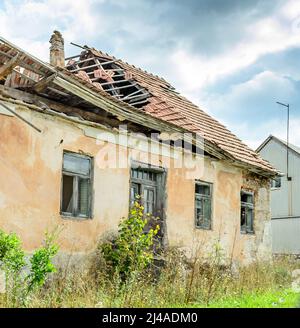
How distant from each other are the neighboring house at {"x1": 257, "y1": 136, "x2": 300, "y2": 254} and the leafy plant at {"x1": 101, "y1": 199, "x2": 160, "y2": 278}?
15.4 meters

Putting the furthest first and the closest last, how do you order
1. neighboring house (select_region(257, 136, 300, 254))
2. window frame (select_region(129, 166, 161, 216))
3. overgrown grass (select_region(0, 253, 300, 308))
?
neighboring house (select_region(257, 136, 300, 254)) → window frame (select_region(129, 166, 161, 216)) → overgrown grass (select_region(0, 253, 300, 308))

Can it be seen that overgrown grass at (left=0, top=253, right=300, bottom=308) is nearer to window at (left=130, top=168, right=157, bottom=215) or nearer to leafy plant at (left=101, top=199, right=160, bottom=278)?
leafy plant at (left=101, top=199, right=160, bottom=278)

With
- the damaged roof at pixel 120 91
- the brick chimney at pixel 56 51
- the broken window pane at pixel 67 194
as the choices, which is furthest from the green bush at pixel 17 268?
the brick chimney at pixel 56 51

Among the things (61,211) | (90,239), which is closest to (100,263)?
(90,239)

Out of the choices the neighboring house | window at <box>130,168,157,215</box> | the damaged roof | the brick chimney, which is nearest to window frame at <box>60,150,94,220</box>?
the damaged roof

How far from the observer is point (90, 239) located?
11.5m

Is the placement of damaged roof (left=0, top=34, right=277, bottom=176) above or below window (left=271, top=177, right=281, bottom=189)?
above

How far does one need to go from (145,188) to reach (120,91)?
399 centimetres

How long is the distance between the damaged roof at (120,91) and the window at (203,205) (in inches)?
41.4

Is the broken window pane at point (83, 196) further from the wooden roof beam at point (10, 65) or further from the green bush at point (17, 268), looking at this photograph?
the green bush at point (17, 268)

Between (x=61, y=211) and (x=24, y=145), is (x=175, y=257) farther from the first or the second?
(x=24, y=145)

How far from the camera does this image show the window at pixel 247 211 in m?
16.9

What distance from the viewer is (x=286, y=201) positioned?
2652cm

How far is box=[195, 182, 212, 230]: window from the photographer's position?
14.8 metres
